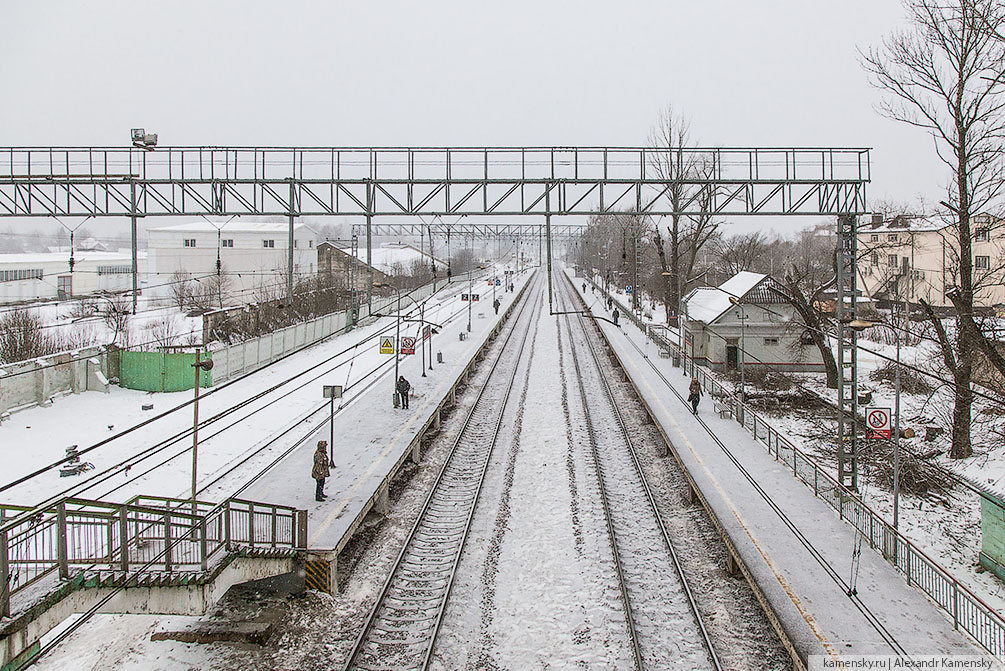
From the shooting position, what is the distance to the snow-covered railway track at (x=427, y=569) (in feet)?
35.4

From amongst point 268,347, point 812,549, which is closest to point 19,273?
point 268,347

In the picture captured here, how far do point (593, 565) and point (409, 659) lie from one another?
4297mm

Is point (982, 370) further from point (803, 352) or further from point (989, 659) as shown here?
point (989, 659)

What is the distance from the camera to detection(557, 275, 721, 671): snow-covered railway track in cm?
1063

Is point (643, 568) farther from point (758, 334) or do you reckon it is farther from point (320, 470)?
point (758, 334)

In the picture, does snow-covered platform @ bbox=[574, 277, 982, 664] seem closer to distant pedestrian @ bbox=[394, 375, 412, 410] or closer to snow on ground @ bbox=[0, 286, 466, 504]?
distant pedestrian @ bbox=[394, 375, 412, 410]

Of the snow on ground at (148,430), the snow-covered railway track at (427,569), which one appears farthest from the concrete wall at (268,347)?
the snow-covered railway track at (427,569)

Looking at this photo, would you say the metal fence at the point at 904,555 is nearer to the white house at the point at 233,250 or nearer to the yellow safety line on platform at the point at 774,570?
the yellow safety line on platform at the point at 774,570

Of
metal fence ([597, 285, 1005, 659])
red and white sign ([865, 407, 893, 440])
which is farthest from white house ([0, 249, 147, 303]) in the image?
red and white sign ([865, 407, 893, 440])

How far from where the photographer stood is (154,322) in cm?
4759

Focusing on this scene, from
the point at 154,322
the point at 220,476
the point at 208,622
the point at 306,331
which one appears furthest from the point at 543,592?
the point at 154,322

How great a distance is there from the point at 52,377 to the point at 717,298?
30.6 meters

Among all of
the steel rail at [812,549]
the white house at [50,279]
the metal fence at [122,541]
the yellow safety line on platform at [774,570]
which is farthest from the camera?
the white house at [50,279]

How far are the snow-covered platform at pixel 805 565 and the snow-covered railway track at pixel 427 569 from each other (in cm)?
503
